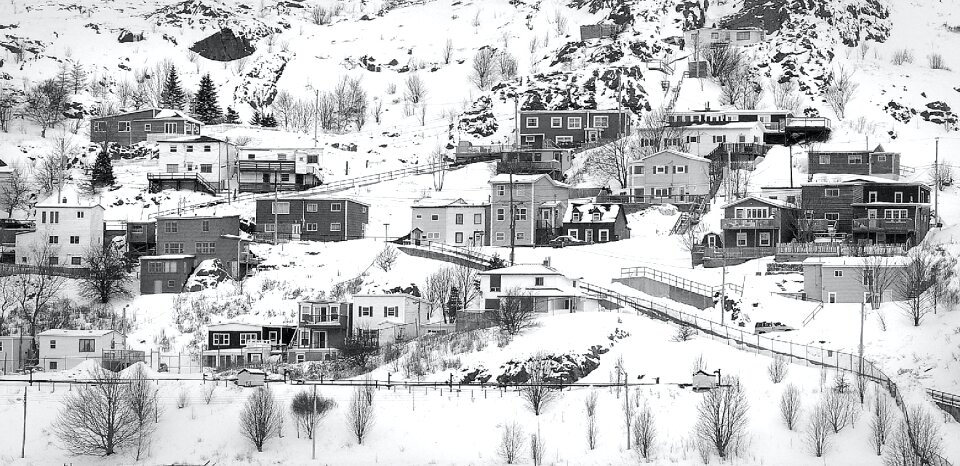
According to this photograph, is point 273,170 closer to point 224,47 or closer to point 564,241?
point 564,241

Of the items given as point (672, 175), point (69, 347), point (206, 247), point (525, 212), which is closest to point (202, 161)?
point (206, 247)

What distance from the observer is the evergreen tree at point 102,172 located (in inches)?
4843

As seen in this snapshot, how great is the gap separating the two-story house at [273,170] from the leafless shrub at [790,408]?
58.0 metres

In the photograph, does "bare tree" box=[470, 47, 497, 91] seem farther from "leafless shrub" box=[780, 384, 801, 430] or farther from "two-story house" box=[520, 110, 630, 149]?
"leafless shrub" box=[780, 384, 801, 430]

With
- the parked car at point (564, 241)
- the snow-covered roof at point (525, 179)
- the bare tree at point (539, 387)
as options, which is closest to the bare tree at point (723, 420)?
the bare tree at point (539, 387)

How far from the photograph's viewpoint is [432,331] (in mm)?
89562

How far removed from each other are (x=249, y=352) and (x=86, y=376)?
376 inches

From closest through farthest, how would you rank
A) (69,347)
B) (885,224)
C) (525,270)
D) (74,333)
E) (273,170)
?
(69,347) → (74,333) → (525,270) → (885,224) → (273,170)

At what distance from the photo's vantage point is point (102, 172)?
12338 centimetres

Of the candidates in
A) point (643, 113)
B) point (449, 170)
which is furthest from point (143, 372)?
point (643, 113)

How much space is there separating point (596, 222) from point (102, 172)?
130ft

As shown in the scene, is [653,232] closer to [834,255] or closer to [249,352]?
[834,255]

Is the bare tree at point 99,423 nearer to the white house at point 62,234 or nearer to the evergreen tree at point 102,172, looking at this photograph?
the white house at point 62,234

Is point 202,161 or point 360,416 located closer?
point 360,416
